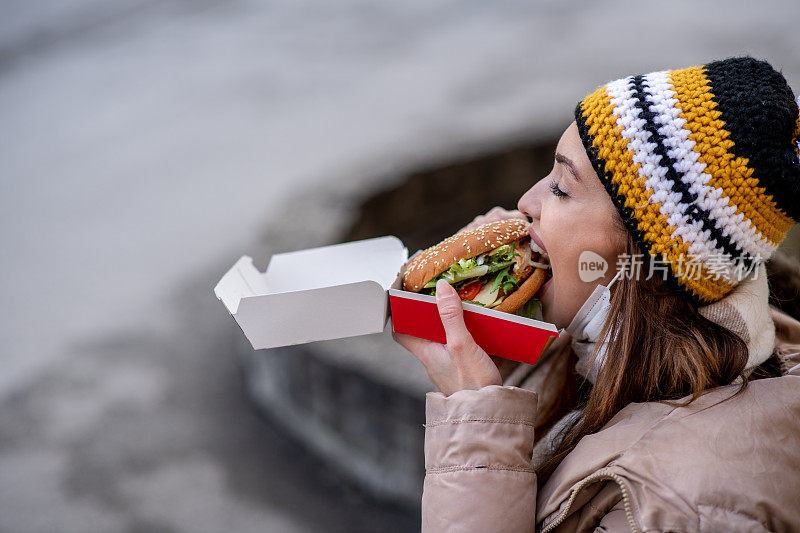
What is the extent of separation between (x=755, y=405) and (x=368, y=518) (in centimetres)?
263

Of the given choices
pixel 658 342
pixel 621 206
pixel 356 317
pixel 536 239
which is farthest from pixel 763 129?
pixel 356 317

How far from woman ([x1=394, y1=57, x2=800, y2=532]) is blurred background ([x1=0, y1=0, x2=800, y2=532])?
71 centimetres

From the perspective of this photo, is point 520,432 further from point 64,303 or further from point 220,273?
point 64,303

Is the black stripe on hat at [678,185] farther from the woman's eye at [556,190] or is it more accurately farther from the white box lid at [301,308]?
the white box lid at [301,308]

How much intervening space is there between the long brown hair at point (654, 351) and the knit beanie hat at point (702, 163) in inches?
3.6

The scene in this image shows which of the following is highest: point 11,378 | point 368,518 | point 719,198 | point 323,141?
point 719,198

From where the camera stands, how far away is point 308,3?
10.5 metres

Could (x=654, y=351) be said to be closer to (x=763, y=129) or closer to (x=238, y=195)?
(x=763, y=129)

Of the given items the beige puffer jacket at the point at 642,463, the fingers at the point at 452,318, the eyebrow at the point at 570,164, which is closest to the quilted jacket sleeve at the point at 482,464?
the beige puffer jacket at the point at 642,463

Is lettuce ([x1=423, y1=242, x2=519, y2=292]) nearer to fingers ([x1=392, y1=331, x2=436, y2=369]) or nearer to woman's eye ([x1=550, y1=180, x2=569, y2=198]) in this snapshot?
fingers ([x1=392, y1=331, x2=436, y2=369])

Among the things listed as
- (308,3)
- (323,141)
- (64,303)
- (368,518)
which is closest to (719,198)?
(368,518)

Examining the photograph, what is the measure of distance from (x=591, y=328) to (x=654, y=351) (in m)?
0.20

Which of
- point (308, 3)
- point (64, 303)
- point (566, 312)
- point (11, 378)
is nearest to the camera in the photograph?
point (566, 312)

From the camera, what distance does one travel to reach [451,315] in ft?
6.48
